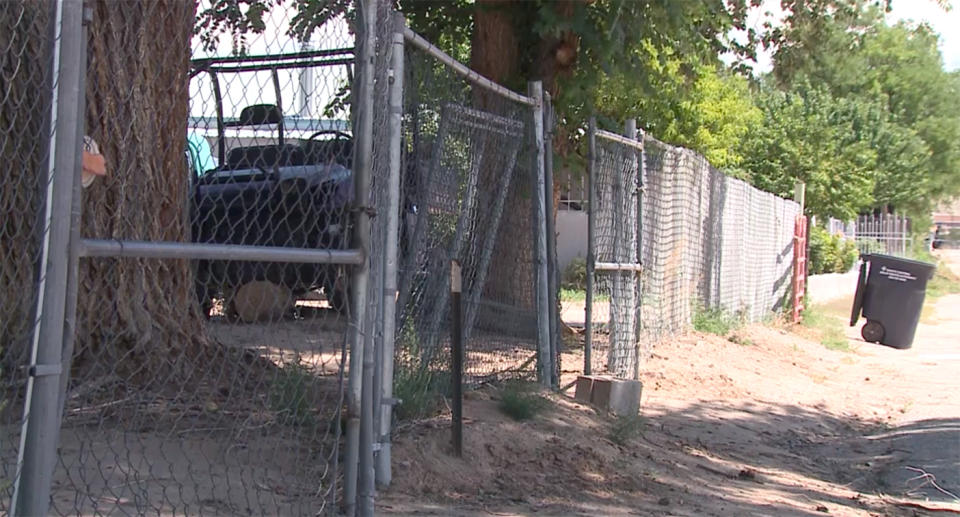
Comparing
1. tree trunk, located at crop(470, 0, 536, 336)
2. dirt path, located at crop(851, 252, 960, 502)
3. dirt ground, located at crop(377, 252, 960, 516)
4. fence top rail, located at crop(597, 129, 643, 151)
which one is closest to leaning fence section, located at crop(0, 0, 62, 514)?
dirt ground, located at crop(377, 252, 960, 516)

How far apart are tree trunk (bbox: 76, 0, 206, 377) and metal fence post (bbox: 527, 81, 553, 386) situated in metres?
2.49

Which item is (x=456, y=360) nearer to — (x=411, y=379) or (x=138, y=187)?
(x=411, y=379)

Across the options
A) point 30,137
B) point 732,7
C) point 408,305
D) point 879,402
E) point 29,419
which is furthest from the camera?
point 732,7

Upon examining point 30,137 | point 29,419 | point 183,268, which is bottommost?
point 29,419

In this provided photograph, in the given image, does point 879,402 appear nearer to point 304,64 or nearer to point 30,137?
point 304,64

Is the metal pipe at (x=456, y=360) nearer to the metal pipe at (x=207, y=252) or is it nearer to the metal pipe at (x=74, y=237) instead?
the metal pipe at (x=207, y=252)

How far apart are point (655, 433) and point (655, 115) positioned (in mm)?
8918

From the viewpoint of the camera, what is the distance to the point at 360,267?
13.8 feet

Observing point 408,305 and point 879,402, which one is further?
point 879,402

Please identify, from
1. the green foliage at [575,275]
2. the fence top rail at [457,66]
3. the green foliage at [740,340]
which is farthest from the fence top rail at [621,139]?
the green foliage at [575,275]

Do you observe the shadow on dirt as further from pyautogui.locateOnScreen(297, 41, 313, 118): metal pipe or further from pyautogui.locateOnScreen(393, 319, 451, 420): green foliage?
pyautogui.locateOnScreen(297, 41, 313, 118): metal pipe

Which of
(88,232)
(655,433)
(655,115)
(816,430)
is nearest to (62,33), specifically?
(88,232)

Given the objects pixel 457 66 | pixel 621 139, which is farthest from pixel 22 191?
pixel 621 139

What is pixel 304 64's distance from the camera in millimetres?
4625
